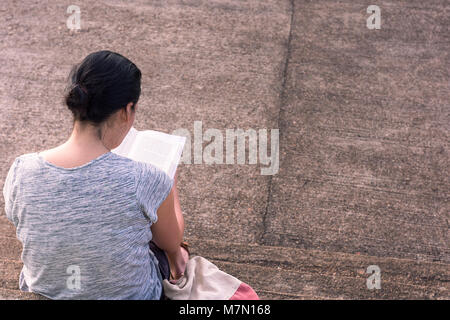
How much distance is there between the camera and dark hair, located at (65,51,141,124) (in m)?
1.55

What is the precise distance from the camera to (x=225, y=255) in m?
2.61

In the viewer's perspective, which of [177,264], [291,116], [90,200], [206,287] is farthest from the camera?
[291,116]

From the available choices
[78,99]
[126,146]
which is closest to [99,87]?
[78,99]

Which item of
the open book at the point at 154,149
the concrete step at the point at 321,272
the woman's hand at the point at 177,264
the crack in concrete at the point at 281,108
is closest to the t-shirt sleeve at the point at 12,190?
the open book at the point at 154,149

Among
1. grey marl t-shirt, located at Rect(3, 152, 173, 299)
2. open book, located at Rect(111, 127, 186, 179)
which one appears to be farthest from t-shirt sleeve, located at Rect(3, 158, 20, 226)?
open book, located at Rect(111, 127, 186, 179)

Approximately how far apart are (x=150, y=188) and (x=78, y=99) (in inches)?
15.7

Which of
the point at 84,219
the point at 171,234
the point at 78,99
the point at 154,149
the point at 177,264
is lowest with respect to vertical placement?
the point at 177,264

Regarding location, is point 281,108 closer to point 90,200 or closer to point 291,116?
point 291,116

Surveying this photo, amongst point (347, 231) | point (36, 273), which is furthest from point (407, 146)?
point (36, 273)

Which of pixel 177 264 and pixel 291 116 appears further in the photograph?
pixel 291 116

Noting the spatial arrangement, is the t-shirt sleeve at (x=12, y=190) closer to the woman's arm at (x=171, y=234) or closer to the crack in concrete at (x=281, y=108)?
the woman's arm at (x=171, y=234)

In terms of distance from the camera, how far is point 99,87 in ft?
5.10

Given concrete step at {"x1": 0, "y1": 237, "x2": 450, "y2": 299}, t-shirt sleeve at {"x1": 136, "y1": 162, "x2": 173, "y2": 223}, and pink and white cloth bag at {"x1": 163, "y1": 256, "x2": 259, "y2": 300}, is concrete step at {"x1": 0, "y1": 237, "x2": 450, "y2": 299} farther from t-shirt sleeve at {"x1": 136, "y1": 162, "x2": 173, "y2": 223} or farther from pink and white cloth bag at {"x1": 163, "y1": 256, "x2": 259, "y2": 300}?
t-shirt sleeve at {"x1": 136, "y1": 162, "x2": 173, "y2": 223}

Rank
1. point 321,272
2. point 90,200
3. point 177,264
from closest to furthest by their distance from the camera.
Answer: point 90,200
point 177,264
point 321,272
